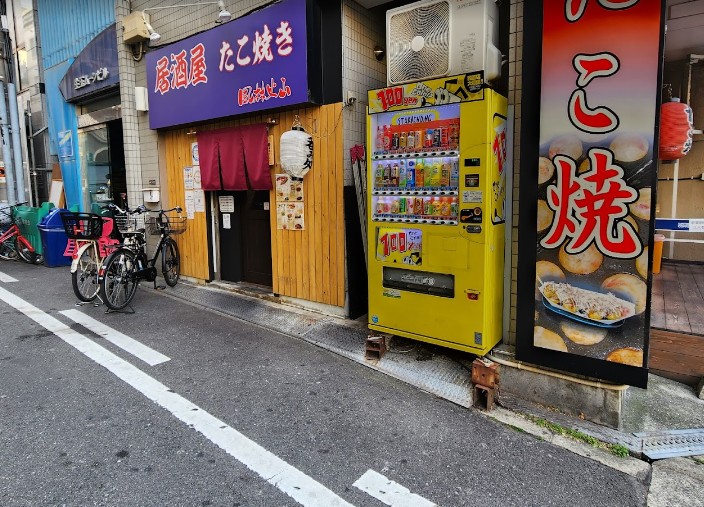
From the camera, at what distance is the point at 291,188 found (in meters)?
6.28

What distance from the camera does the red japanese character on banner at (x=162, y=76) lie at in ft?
25.3

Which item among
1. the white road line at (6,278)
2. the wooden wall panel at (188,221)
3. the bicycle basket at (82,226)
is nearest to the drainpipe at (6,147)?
the white road line at (6,278)

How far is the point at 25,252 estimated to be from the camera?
10492mm

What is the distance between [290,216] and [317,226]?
0.55 metres

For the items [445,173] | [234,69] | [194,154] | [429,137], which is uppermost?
[234,69]

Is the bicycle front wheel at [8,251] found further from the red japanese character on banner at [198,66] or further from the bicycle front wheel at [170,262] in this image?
the red japanese character on banner at [198,66]

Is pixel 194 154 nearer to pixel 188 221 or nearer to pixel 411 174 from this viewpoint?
pixel 188 221

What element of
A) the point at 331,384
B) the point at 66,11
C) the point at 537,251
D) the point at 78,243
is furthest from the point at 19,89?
the point at 537,251

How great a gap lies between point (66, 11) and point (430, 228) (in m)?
11.5

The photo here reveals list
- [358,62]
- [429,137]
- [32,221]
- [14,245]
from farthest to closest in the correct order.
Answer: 1. [14,245]
2. [32,221]
3. [358,62]
4. [429,137]

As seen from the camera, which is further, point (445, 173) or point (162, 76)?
point (162, 76)

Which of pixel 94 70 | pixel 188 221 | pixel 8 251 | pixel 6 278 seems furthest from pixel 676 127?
pixel 8 251

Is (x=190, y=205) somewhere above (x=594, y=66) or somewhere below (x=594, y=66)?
below

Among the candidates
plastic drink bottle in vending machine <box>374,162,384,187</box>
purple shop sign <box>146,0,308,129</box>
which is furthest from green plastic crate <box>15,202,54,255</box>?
plastic drink bottle in vending machine <box>374,162,384,187</box>
